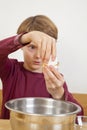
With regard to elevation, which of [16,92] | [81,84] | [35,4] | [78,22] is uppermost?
[35,4]

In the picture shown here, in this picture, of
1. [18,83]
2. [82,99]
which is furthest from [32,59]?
[82,99]

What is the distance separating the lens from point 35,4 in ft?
4.46

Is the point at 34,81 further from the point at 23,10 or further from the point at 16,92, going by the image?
the point at 23,10

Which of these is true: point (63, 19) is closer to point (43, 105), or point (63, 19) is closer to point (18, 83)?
point (18, 83)

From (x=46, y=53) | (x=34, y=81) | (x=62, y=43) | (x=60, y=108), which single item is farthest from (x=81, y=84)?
(x=46, y=53)

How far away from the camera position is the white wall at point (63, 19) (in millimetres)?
1360

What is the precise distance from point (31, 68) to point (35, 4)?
0.53 m

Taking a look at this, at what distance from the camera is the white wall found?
1.36m

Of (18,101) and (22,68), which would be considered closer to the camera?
(18,101)

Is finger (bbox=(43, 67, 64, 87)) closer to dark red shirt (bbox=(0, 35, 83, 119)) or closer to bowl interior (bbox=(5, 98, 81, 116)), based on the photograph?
bowl interior (bbox=(5, 98, 81, 116))

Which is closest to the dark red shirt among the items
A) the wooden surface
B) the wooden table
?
the wooden table

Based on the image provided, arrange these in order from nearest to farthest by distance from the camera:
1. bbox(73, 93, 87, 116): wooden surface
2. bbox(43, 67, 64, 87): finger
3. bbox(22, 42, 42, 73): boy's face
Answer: bbox(43, 67, 64, 87): finger
bbox(22, 42, 42, 73): boy's face
bbox(73, 93, 87, 116): wooden surface

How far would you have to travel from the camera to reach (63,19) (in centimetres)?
137

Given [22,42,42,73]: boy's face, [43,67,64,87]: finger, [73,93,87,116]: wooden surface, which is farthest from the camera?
[73,93,87,116]: wooden surface
